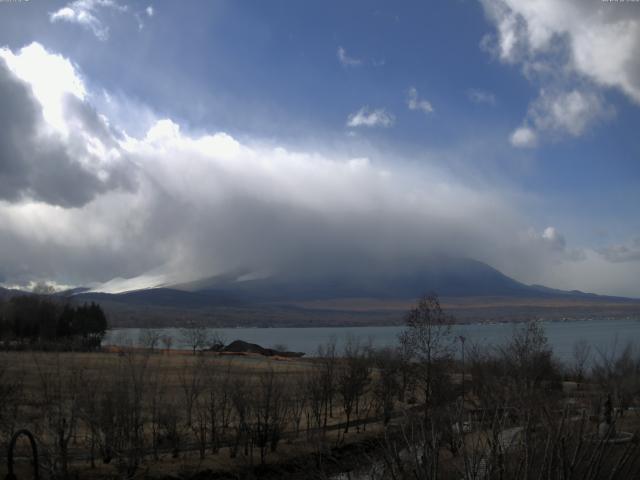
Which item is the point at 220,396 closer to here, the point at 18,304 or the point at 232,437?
the point at 232,437

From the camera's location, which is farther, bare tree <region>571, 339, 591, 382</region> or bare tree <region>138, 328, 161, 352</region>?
bare tree <region>138, 328, 161, 352</region>

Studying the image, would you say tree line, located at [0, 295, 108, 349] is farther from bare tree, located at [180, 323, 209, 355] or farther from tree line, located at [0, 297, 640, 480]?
tree line, located at [0, 297, 640, 480]

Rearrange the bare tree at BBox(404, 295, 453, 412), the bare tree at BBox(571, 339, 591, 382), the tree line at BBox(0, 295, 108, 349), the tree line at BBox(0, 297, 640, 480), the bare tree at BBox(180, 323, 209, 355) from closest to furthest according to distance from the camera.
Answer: the tree line at BBox(0, 297, 640, 480) → the bare tree at BBox(404, 295, 453, 412) → the bare tree at BBox(571, 339, 591, 382) → the tree line at BBox(0, 295, 108, 349) → the bare tree at BBox(180, 323, 209, 355)

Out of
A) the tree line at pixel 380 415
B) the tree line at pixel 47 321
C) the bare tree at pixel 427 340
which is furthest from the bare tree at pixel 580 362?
the tree line at pixel 47 321

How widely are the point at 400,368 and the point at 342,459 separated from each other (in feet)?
54.2

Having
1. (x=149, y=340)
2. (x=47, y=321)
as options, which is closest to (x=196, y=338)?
(x=47, y=321)

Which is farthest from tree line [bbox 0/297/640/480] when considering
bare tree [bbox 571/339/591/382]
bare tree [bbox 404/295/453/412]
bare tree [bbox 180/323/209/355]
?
bare tree [bbox 180/323/209/355]

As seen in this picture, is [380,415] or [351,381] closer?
[380,415]

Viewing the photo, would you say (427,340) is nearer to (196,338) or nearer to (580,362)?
(580,362)

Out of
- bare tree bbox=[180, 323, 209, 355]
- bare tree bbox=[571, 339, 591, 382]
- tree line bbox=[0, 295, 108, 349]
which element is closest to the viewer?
bare tree bbox=[571, 339, 591, 382]

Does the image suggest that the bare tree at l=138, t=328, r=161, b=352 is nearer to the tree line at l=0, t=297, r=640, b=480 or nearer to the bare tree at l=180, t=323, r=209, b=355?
the bare tree at l=180, t=323, r=209, b=355

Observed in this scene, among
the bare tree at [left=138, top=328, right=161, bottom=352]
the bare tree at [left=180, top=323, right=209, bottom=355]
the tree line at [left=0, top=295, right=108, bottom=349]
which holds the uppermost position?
the tree line at [left=0, top=295, right=108, bottom=349]

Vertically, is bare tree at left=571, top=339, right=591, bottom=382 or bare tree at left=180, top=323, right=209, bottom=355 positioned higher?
bare tree at left=571, top=339, right=591, bottom=382

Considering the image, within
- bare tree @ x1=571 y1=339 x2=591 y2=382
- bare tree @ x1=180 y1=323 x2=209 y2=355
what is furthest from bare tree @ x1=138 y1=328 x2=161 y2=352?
bare tree @ x1=571 y1=339 x2=591 y2=382
